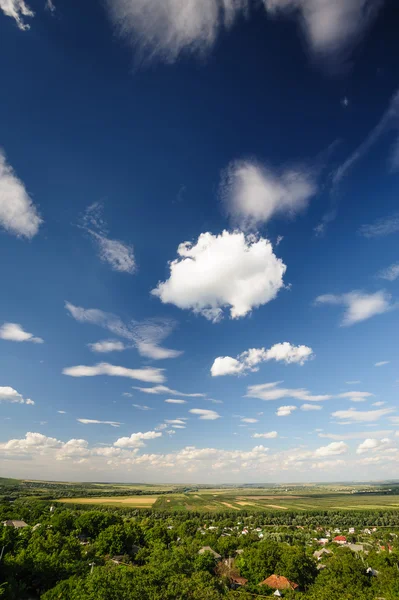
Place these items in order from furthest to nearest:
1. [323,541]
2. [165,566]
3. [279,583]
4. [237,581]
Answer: [323,541] → [237,581] → [279,583] → [165,566]

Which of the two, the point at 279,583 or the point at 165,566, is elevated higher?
the point at 165,566

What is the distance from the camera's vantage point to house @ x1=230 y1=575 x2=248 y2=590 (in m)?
46.2

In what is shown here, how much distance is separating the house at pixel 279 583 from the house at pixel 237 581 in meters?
3.40

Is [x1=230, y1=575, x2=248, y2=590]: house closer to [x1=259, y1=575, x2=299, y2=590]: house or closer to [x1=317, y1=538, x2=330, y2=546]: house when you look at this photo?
[x1=259, y1=575, x2=299, y2=590]: house

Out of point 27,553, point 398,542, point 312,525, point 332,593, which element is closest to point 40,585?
point 27,553

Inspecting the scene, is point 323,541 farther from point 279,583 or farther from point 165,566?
point 165,566

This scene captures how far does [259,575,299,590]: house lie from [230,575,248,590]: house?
3.40m

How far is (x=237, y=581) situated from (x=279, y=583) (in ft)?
25.1

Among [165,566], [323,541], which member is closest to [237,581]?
[165,566]

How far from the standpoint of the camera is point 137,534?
221 feet

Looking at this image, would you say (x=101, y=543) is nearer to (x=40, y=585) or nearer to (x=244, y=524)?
(x=40, y=585)

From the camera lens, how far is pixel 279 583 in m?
44.1

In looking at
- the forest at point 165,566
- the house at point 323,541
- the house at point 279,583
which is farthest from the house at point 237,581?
the house at point 323,541

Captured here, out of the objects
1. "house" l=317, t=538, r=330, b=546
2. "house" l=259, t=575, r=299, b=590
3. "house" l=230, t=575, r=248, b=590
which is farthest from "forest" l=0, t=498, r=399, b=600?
"house" l=317, t=538, r=330, b=546
